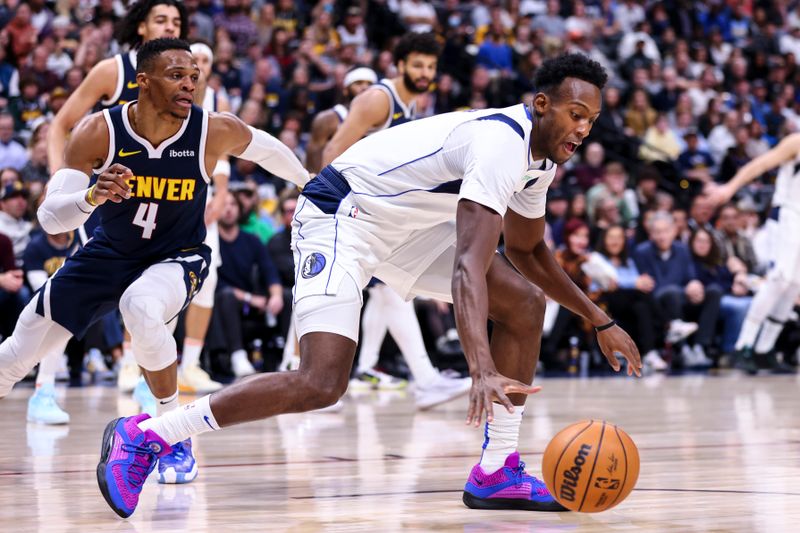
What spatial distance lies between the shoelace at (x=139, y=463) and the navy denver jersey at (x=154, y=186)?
3.28 feet

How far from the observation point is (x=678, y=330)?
1066 centimetres

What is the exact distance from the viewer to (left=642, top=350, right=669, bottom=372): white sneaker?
10.4m

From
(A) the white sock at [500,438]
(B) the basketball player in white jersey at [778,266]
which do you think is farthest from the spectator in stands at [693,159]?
(A) the white sock at [500,438]

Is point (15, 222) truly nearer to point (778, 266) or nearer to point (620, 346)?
point (778, 266)

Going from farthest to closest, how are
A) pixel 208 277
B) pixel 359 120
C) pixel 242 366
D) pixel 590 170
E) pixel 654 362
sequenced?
pixel 590 170, pixel 654 362, pixel 242 366, pixel 208 277, pixel 359 120

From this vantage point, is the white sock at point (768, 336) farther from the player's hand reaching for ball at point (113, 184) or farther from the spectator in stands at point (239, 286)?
the player's hand reaching for ball at point (113, 184)

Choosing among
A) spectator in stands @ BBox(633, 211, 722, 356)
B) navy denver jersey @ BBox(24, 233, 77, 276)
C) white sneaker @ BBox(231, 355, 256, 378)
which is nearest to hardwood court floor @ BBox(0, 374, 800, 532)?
navy denver jersey @ BBox(24, 233, 77, 276)

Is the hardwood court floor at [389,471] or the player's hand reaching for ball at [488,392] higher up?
the player's hand reaching for ball at [488,392]

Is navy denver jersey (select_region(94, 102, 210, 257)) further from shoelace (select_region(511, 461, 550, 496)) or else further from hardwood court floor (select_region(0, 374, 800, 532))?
shoelace (select_region(511, 461, 550, 496))

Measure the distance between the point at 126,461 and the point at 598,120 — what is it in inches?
470

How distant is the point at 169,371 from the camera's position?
4352mm

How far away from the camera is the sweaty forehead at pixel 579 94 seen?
3602mm

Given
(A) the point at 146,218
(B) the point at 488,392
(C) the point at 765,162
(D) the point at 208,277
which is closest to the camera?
(B) the point at 488,392

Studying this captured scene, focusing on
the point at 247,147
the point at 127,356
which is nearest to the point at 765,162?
the point at 127,356
